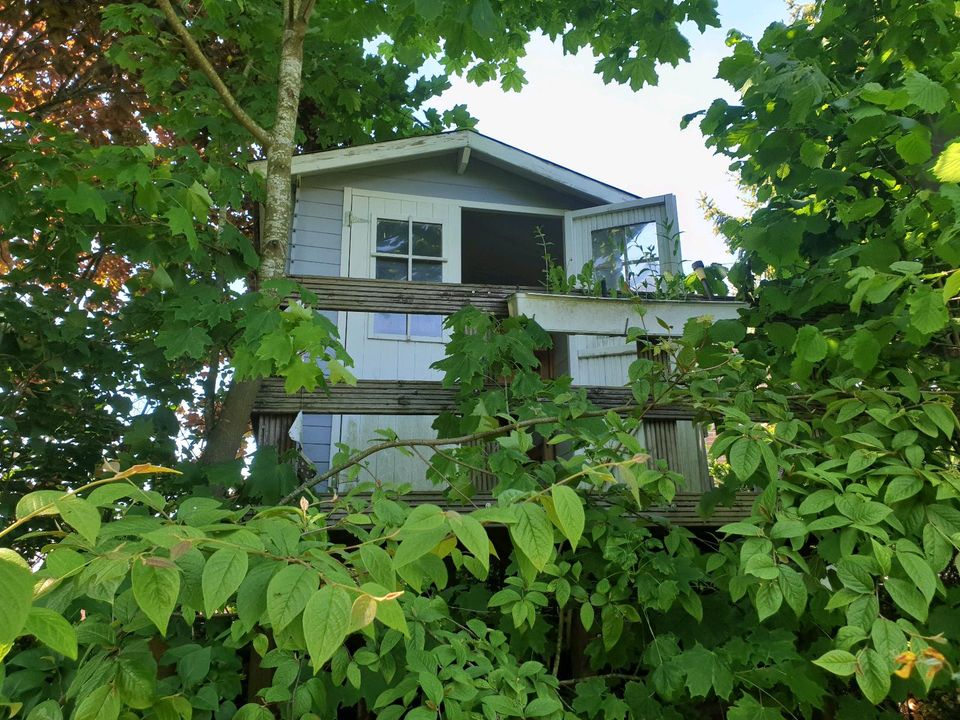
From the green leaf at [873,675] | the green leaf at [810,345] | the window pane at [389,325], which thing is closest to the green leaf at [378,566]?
the green leaf at [873,675]

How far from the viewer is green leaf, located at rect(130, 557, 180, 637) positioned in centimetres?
101

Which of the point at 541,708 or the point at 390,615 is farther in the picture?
the point at 541,708

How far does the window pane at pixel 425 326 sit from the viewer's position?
264 inches

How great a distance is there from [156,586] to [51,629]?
0.14m

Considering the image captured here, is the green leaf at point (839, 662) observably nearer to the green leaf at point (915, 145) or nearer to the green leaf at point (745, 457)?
the green leaf at point (745, 457)

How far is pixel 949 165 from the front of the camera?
7.45 feet

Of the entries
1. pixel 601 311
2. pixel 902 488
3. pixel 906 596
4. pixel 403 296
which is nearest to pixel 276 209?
pixel 403 296

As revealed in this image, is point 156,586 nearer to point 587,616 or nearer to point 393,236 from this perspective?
point 587,616

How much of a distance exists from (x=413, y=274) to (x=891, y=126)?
4946 mm

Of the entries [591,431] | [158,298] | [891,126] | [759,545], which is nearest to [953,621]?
[759,545]

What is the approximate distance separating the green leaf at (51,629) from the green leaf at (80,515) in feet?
0.36

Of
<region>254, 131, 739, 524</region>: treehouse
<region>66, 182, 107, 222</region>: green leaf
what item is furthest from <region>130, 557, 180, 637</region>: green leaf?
<region>254, 131, 739, 524</region>: treehouse

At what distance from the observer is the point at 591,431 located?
2.84 m

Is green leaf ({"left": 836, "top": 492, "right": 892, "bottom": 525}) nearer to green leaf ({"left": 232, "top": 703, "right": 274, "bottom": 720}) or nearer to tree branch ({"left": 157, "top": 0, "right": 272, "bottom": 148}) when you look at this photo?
green leaf ({"left": 232, "top": 703, "right": 274, "bottom": 720})
